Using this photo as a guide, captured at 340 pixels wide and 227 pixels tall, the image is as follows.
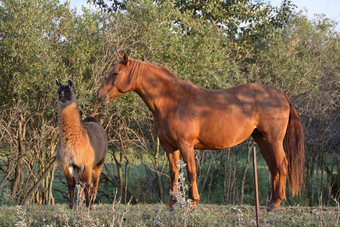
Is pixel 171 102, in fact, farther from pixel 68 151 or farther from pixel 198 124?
pixel 68 151

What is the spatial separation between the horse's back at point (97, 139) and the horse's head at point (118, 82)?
1.38m

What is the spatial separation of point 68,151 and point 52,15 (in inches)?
171

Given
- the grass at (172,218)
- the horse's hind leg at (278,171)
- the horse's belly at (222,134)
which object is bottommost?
the grass at (172,218)

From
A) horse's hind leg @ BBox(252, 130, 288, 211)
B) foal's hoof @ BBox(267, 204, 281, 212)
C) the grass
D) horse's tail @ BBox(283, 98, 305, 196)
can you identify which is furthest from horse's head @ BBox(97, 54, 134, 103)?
foal's hoof @ BBox(267, 204, 281, 212)

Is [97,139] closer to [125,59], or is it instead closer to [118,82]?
[118,82]

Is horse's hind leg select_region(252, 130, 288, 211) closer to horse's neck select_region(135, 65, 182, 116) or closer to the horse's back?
horse's neck select_region(135, 65, 182, 116)

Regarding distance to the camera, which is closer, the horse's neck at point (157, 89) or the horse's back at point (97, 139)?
the horse's neck at point (157, 89)

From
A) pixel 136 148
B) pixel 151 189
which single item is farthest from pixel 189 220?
pixel 151 189

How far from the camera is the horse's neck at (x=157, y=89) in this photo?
6887 millimetres

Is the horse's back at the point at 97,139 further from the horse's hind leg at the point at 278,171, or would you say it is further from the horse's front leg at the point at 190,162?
the horse's hind leg at the point at 278,171

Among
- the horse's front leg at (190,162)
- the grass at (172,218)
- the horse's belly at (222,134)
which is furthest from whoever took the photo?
the horse's belly at (222,134)

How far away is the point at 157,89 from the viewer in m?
6.95

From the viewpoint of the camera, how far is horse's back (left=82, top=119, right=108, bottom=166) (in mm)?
8156

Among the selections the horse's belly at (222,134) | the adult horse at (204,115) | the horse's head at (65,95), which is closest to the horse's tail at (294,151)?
the adult horse at (204,115)
